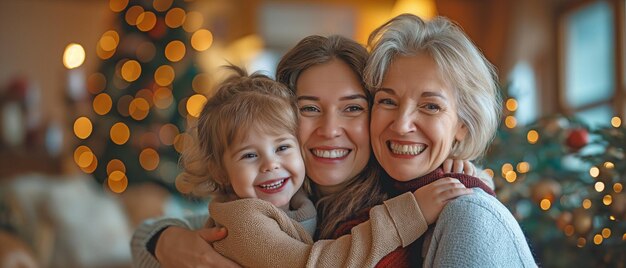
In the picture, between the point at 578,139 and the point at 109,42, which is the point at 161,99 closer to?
the point at 109,42

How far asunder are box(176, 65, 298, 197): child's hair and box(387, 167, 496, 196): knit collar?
0.29 metres

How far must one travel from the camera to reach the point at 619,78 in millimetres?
5336

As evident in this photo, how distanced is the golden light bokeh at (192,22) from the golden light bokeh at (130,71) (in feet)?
1.50

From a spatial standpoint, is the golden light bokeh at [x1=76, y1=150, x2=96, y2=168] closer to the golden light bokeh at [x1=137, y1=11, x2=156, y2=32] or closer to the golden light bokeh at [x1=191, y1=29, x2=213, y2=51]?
the golden light bokeh at [x1=137, y1=11, x2=156, y2=32]

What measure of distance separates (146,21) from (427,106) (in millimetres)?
4520

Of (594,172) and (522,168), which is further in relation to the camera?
(522,168)

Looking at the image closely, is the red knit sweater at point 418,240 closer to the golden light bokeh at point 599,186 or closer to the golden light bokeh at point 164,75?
the golden light bokeh at point 599,186

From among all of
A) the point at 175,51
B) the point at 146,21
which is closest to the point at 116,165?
the point at 175,51

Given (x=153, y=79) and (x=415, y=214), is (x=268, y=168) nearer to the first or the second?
(x=415, y=214)

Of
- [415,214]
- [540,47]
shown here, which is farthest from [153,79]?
[415,214]

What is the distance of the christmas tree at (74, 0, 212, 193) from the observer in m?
5.94

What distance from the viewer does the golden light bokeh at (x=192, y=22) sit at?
611 centimetres

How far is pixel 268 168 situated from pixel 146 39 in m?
4.31

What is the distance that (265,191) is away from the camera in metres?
1.95
